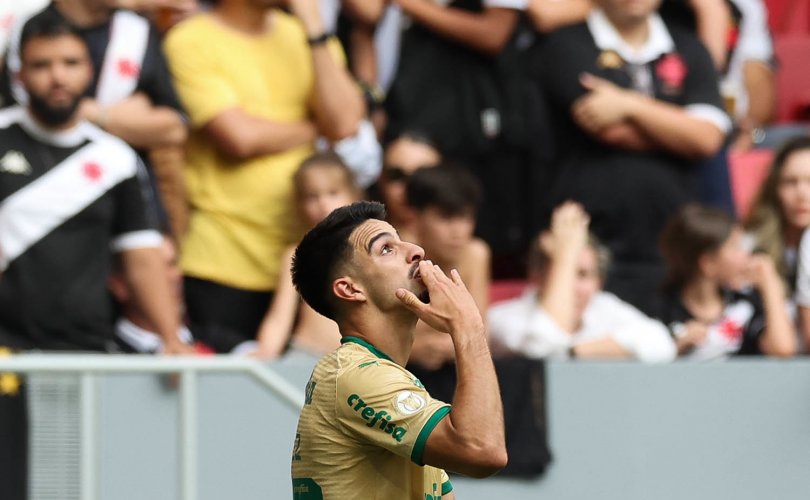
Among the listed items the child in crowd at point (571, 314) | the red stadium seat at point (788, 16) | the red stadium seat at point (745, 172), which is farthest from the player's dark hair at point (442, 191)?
the red stadium seat at point (788, 16)

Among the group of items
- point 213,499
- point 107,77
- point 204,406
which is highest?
point 107,77

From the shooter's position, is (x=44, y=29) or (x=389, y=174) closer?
(x=44, y=29)

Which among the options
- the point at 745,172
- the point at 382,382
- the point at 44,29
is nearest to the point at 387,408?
the point at 382,382

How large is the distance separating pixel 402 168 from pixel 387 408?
356cm

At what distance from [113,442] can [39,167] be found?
1.26 m

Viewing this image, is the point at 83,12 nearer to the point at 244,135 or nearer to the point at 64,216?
the point at 244,135

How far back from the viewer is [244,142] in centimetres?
655

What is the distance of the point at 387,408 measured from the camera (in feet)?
10.9

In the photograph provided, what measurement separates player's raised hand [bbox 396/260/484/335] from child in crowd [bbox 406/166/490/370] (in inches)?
115

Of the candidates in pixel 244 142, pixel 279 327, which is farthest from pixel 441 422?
pixel 244 142

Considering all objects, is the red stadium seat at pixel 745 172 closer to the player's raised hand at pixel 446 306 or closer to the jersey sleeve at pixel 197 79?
the jersey sleeve at pixel 197 79

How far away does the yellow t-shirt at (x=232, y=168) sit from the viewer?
655 cm

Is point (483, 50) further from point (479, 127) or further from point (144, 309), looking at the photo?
point (144, 309)

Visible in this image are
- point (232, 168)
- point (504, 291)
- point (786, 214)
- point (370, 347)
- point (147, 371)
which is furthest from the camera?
point (504, 291)
